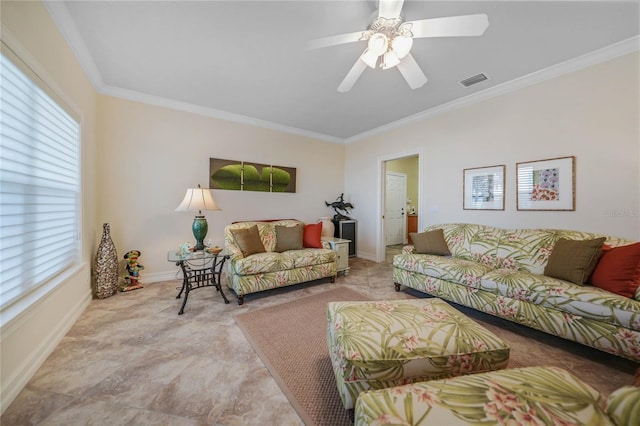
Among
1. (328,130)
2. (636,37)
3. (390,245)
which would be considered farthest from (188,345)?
(390,245)

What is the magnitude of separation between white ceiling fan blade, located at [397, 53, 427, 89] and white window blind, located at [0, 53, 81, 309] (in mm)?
2578

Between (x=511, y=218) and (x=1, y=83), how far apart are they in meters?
4.53

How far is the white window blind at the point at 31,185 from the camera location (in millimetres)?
1328

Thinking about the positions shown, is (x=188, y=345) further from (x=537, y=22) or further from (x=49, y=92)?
(x=537, y=22)

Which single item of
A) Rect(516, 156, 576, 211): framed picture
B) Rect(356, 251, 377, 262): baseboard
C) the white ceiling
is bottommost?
Rect(356, 251, 377, 262): baseboard

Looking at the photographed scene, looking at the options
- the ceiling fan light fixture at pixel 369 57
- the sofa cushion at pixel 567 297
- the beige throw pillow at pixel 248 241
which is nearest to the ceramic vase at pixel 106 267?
the beige throw pillow at pixel 248 241

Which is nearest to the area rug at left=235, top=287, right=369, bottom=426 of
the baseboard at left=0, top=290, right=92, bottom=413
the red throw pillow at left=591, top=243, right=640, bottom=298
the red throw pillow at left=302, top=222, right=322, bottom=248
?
the red throw pillow at left=302, top=222, right=322, bottom=248

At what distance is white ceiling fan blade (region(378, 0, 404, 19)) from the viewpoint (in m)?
1.51

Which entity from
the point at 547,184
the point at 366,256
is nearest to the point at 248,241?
the point at 366,256

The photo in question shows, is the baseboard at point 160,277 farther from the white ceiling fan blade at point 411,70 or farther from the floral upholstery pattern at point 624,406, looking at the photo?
the floral upholstery pattern at point 624,406

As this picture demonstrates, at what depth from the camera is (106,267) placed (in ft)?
8.73

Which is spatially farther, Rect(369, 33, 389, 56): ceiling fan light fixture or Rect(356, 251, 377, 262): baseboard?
Rect(356, 251, 377, 262): baseboard

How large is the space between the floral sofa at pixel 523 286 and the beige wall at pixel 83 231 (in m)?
3.21

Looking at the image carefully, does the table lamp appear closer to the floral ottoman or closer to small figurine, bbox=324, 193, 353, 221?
the floral ottoman
